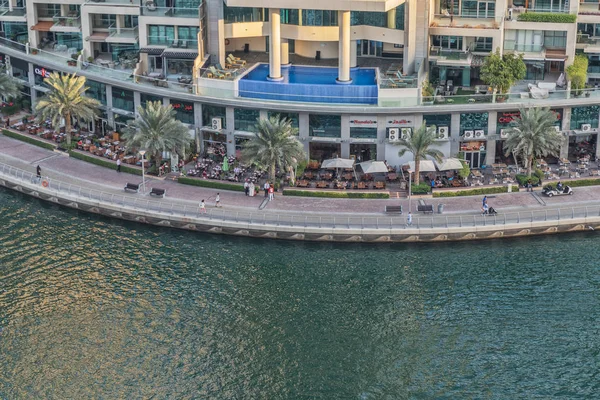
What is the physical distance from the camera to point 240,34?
12094 centimetres

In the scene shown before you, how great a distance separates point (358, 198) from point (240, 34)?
24.4 metres

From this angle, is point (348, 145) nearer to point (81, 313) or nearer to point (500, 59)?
point (500, 59)

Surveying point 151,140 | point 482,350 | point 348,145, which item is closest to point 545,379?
point 482,350

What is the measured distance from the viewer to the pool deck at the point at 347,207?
101812 millimetres

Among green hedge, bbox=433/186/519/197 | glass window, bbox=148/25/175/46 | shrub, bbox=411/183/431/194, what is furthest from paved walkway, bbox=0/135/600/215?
glass window, bbox=148/25/175/46

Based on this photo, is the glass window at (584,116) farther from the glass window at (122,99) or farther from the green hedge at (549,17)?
the glass window at (122,99)

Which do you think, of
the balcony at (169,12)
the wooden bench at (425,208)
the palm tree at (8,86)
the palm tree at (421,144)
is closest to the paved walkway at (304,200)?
the wooden bench at (425,208)

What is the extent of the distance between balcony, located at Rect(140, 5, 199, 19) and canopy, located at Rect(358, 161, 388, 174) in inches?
962

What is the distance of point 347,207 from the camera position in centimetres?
10594

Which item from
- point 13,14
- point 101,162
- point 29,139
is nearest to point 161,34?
point 101,162

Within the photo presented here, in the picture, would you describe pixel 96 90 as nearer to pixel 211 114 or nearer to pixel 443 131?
pixel 211 114

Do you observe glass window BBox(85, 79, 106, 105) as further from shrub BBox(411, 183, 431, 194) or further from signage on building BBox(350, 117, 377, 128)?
shrub BBox(411, 183, 431, 194)

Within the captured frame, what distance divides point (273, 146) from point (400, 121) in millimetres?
13692

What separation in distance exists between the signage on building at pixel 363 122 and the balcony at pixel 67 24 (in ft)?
115
